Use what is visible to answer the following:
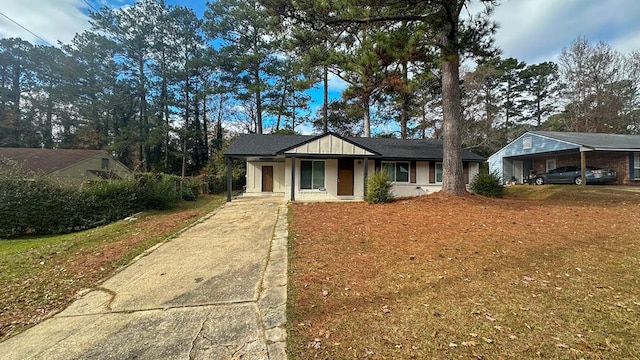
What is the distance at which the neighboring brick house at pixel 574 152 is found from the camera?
51.8 ft

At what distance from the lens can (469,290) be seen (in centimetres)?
333

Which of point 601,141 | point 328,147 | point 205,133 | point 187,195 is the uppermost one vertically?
point 205,133

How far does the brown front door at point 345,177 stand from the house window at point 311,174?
935 mm

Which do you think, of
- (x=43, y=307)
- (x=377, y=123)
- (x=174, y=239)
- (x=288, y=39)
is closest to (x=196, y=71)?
(x=377, y=123)

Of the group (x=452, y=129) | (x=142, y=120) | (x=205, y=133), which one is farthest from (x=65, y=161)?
(x=452, y=129)

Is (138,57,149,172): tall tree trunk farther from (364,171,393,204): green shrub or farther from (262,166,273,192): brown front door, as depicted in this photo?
(364,171,393,204): green shrub

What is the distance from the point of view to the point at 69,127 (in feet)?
90.6

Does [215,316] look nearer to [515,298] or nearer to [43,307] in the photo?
[43,307]

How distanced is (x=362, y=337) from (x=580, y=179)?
20.9 metres

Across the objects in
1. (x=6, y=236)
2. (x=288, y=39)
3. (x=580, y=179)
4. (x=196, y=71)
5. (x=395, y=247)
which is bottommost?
(x=6, y=236)

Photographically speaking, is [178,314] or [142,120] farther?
[142,120]

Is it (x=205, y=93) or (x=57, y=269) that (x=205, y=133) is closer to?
(x=205, y=93)

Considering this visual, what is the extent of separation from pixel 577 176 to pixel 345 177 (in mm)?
15048

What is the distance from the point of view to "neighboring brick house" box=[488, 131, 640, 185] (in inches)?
621
